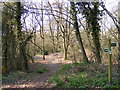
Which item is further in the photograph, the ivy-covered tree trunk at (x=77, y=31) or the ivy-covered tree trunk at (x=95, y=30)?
the ivy-covered tree trunk at (x=77, y=31)

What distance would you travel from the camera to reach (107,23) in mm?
6961

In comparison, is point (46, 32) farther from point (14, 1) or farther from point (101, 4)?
point (101, 4)

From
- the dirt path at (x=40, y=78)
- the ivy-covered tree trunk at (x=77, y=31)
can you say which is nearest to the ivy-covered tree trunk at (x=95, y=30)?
the ivy-covered tree trunk at (x=77, y=31)

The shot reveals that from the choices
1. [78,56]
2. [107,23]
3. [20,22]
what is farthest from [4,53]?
[107,23]

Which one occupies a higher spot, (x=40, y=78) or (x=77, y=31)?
(x=77, y=31)

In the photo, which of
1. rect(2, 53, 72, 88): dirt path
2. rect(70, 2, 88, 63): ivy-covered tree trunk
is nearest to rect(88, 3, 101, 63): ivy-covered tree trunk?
rect(70, 2, 88, 63): ivy-covered tree trunk

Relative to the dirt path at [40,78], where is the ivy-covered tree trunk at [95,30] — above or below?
above

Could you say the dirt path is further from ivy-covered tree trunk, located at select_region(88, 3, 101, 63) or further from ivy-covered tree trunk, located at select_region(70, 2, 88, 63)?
ivy-covered tree trunk, located at select_region(88, 3, 101, 63)

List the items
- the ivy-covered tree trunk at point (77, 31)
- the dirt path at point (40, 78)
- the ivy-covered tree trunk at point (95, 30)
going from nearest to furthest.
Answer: the dirt path at point (40, 78) < the ivy-covered tree trunk at point (95, 30) < the ivy-covered tree trunk at point (77, 31)

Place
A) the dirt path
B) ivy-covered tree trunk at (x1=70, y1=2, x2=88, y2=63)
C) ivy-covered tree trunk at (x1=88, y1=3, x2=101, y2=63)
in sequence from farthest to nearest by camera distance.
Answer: ivy-covered tree trunk at (x1=70, y1=2, x2=88, y2=63)
ivy-covered tree trunk at (x1=88, y1=3, x2=101, y2=63)
the dirt path

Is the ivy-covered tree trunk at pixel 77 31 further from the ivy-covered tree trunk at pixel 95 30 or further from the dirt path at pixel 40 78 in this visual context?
the dirt path at pixel 40 78

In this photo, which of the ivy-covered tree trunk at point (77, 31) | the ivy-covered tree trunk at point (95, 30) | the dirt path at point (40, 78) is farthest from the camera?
the ivy-covered tree trunk at point (77, 31)

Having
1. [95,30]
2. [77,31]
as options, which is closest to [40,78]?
[77,31]

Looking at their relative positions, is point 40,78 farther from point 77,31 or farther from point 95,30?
point 95,30
